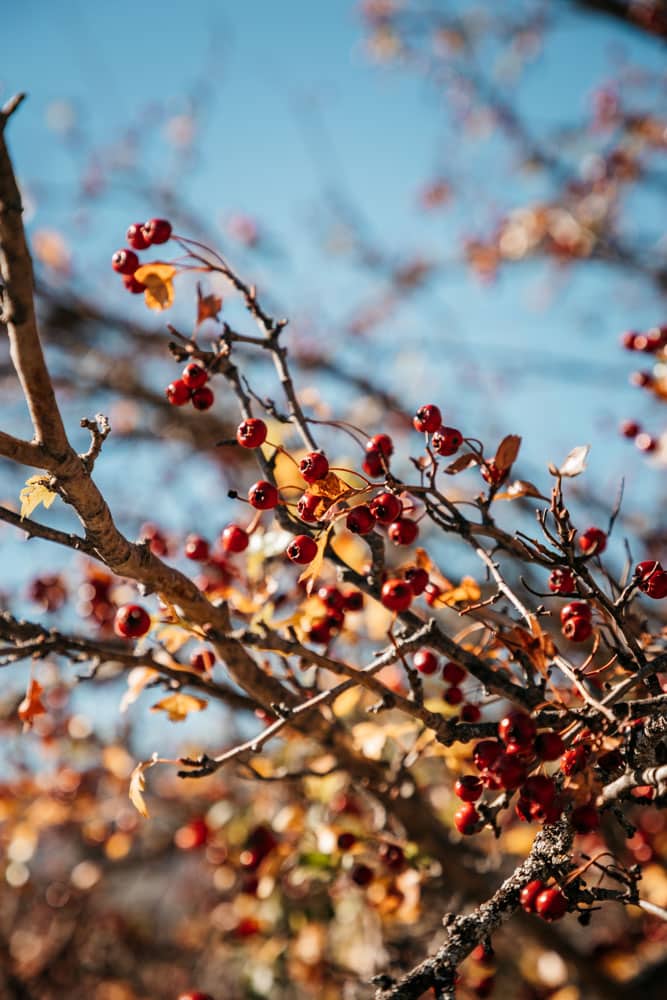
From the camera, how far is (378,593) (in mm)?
1883

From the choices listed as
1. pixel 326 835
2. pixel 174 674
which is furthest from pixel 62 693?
pixel 174 674

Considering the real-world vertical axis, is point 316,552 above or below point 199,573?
below

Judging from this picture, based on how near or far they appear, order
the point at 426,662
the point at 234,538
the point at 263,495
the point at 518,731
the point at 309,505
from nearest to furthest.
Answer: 1. the point at 518,731
2. the point at 309,505
3. the point at 263,495
4. the point at 234,538
5. the point at 426,662

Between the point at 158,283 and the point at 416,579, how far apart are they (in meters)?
1.08

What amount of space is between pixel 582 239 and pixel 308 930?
571cm

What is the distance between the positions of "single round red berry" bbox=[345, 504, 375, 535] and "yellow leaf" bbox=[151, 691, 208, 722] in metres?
0.72

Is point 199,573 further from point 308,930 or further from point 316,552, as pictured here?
point 308,930

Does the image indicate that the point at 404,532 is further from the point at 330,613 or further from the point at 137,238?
the point at 137,238

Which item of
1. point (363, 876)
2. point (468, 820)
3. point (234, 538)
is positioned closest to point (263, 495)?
point (234, 538)

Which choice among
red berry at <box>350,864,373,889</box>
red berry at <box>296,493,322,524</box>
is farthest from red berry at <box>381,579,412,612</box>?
red berry at <box>350,864,373,889</box>

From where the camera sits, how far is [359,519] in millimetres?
1648

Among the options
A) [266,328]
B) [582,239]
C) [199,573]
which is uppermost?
[582,239]

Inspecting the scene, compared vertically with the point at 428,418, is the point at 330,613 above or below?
below

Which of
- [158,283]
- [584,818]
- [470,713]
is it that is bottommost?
[584,818]
